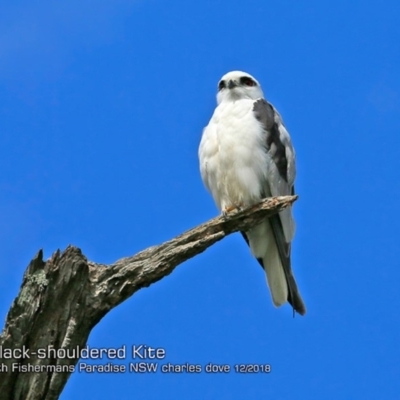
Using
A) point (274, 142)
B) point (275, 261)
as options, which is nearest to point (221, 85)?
point (274, 142)

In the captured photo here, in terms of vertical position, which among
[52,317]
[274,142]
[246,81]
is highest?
[246,81]

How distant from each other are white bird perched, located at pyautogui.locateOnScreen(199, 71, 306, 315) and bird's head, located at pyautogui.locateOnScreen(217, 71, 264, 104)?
15.8 inches

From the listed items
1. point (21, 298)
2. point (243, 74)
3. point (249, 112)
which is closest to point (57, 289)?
point (21, 298)

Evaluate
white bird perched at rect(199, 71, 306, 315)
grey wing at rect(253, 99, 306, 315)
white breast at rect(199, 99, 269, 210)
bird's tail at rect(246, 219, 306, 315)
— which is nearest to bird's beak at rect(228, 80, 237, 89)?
white bird perched at rect(199, 71, 306, 315)

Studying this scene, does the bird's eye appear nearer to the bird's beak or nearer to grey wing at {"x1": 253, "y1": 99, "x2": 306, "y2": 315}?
the bird's beak

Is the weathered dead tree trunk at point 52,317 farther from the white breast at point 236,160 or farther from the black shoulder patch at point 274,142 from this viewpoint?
the black shoulder patch at point 274,142

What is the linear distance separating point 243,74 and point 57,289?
5.06 meters

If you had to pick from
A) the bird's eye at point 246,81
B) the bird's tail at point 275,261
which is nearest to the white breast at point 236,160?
the bird's tail at point 275,261

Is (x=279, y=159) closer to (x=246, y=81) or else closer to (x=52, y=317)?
(x=246, y=81)

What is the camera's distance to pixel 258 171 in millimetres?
9367

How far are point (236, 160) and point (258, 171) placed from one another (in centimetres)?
27

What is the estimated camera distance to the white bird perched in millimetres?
9344

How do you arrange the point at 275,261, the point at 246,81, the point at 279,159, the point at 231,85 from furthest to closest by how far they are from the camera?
the point at 246,81 < the point at 231,85 < the point at 275,261 < the point at 279,159

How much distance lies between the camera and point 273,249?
32.6 ft
